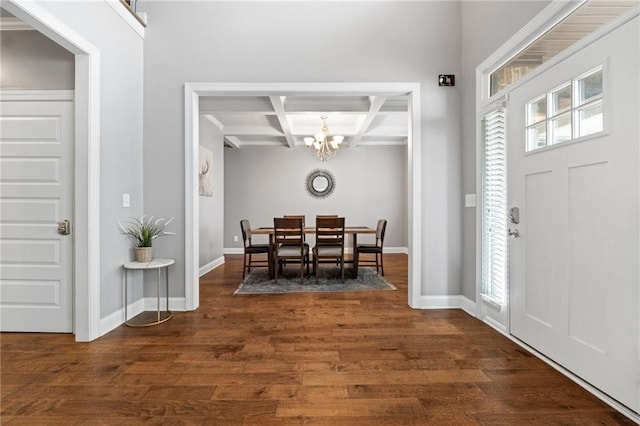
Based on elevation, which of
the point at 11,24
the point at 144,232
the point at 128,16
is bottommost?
the point at 144,232

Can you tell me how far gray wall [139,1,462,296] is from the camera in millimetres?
3113

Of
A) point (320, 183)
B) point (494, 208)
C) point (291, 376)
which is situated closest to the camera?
point (291, 376)

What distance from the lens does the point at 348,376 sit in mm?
1844

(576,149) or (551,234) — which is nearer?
(576,149)

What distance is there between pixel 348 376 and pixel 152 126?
2882mm

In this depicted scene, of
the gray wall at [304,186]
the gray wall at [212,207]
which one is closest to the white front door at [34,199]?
the gray wall at [212,207]

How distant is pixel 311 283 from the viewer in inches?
169

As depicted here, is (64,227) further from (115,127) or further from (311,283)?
(311,283)

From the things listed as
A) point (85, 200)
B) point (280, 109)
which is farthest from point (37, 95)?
point (280, 109)

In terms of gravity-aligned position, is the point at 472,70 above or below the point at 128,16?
below

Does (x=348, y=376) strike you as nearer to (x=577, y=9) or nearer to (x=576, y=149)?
(x=576, y=149)

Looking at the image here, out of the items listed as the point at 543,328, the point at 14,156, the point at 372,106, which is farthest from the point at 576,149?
the point at 14,156

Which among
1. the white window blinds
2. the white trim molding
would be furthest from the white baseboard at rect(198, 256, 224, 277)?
the white window blinds

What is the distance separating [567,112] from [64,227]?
11.9ft
